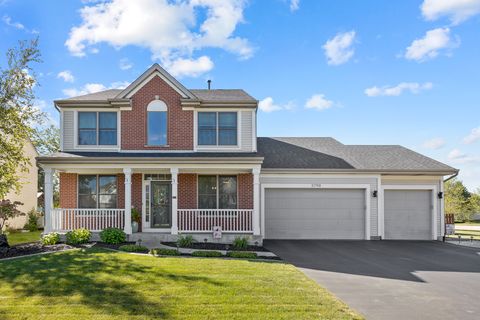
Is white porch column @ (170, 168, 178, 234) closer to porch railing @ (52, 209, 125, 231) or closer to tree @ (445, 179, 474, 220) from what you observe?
porch railing @ (52, 209, 125, 231)

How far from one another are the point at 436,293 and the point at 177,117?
11.3m

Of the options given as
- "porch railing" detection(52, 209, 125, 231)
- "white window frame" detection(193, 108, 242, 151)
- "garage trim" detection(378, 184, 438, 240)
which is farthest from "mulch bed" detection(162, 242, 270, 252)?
"garage trim" detection(378, 184, 438, 240)

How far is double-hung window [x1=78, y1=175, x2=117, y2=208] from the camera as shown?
565 inches

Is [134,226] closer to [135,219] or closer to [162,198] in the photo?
[135,219]

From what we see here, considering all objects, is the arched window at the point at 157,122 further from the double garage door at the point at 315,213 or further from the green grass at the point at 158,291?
the green grass at the point at 158,291

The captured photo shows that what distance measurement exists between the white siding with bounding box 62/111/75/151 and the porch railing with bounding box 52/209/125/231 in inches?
113

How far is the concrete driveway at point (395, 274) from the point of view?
5930 millimetres

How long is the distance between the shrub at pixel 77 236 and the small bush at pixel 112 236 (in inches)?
21.0

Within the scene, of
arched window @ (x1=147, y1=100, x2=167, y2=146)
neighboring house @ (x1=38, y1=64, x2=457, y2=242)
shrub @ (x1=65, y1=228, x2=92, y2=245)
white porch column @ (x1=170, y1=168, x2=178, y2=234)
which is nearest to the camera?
shrub @ (x1=65, y1=228, x2=92, y2=245)

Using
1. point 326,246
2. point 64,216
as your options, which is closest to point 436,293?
point 326,246

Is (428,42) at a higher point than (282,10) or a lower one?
lower

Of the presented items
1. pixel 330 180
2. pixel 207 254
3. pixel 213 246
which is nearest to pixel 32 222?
pixel 213 246

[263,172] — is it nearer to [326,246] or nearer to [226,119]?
[226,119]

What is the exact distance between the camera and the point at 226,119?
1486cm
